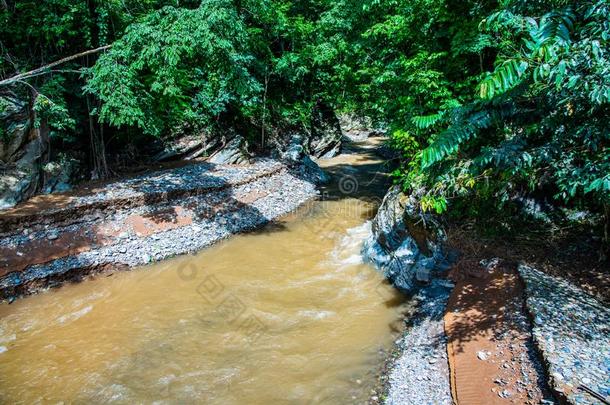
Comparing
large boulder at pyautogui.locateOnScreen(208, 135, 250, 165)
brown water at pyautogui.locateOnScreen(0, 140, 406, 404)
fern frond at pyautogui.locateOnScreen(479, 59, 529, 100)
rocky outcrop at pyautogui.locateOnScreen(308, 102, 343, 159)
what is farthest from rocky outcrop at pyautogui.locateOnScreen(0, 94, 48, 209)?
rocky outcrop at pyautogui.locateOnScreen(308, 102, 343, 159)

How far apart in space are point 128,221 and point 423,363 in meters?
9.42

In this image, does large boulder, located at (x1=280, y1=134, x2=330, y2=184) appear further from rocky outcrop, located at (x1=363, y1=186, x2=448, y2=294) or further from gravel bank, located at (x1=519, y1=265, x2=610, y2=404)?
gravel bank, located at (x1=519, y1=265, x2=610, y2=404)

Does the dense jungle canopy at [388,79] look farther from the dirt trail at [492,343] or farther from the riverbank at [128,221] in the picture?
the riverbank at [128,221]

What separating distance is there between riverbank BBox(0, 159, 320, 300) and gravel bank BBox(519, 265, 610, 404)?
9.01m

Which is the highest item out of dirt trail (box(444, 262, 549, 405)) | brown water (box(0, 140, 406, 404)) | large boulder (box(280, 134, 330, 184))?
large boulder (box(280, 134, 330, 184))

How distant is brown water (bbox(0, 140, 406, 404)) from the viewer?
5730mm

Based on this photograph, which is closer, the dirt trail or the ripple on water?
the dirt trail

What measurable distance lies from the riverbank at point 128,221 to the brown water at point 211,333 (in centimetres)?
57

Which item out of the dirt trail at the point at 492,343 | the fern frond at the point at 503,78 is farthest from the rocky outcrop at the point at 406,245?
the fern frond at the point at 503,78

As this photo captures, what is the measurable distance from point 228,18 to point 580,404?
11.1 meters

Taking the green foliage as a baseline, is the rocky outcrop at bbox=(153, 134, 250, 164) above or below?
below

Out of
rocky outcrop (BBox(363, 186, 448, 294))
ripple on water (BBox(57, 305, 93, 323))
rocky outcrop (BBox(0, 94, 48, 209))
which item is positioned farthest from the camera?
rocky outcrop (BBox(0, 94, 48, 209))

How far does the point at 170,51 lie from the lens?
9.40m

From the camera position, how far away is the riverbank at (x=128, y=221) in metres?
9.01
